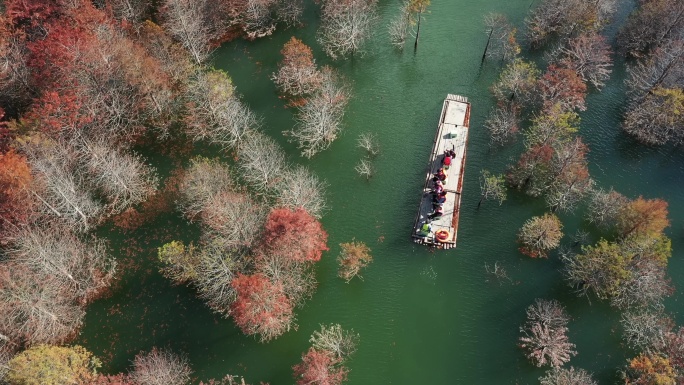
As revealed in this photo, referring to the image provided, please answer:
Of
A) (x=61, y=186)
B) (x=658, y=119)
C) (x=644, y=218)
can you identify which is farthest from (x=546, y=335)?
(x=61, y=186)

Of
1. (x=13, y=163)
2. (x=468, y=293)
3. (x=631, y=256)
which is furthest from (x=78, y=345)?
(x=631, y=256)

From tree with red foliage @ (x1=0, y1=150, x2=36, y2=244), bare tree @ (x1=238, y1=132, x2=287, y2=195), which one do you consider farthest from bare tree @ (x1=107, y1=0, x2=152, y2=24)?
bare tree @ (x1=238, y1=132, x2=287, y2=195)

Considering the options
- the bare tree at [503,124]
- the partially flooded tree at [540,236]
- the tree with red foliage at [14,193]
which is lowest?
the tree with red foliage at [14,193]

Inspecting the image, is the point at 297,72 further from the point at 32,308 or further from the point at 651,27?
the point at 651,27

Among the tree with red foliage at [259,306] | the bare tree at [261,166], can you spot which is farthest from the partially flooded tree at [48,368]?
the bare tree at [261,166]

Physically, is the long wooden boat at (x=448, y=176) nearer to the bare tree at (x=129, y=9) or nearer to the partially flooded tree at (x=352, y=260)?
the partially flooded tree at (x=352, y=260)

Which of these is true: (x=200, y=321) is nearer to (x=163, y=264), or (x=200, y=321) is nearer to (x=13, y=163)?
(x=163, y=264)
